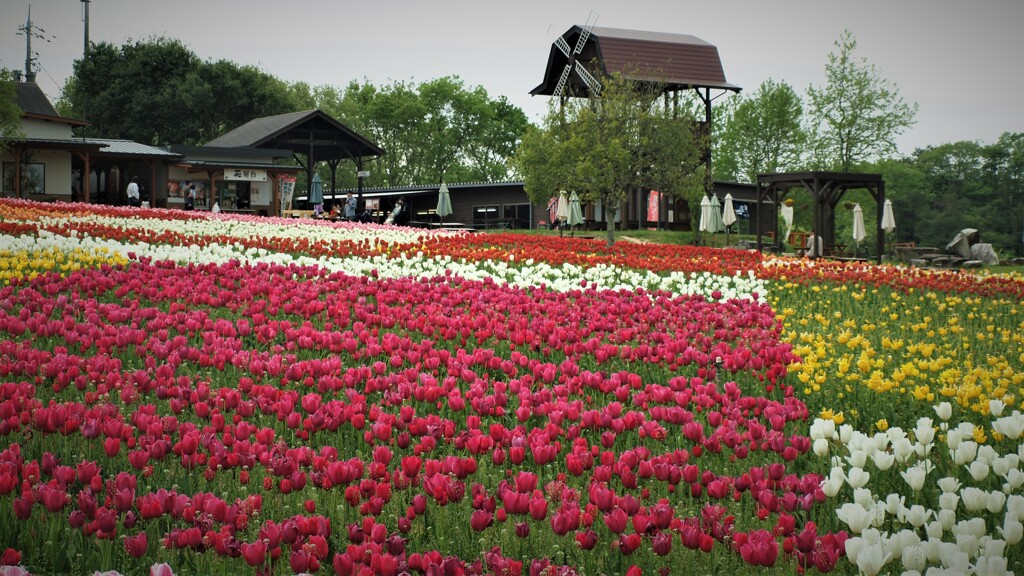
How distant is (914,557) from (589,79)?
134ft

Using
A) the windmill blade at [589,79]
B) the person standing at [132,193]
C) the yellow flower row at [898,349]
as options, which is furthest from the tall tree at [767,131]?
the yellow flower row at [898,349]

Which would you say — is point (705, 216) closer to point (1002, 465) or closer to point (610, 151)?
point (610, 151)

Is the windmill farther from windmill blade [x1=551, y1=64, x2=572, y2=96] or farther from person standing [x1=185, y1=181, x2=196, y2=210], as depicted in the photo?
person standing [x1=185, y1=181, x2=196, y2=210]

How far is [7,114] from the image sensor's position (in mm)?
37906

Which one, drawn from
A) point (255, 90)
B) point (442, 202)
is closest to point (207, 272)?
point (442, 202)

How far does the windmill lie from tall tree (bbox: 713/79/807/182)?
1638cm

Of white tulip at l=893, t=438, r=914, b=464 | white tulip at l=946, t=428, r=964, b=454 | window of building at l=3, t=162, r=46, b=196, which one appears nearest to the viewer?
white tulip at l=893, t=438, r=914, b=464

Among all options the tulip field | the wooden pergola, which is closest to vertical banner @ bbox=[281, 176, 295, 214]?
the wooden pergola

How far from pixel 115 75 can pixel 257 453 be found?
73301mm

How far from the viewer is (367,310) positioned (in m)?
9.05

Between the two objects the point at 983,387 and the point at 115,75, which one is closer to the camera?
the point at 983,387

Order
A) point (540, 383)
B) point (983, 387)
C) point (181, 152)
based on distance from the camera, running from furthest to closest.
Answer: point (181, 152) < point (540, 383) < point (983, 387)

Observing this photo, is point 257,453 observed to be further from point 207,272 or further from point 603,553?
point 207,272

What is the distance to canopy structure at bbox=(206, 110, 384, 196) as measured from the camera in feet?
151
